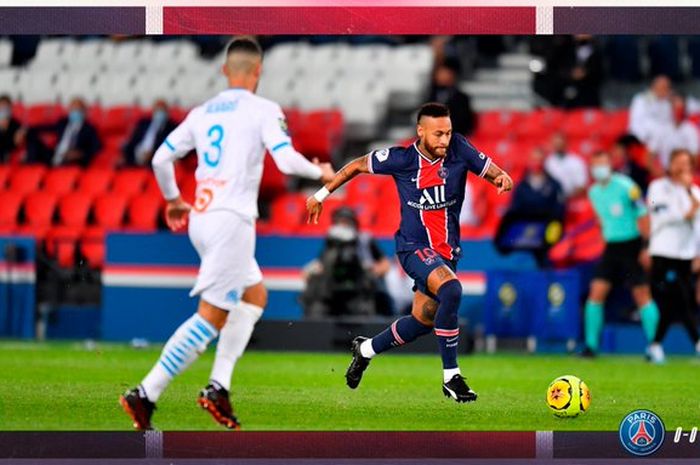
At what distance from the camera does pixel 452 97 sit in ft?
36.7

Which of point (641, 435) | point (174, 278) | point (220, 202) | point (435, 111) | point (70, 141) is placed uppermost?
point (70, 141)

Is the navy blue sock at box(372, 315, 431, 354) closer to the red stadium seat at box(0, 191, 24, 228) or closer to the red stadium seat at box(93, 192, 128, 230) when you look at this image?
the red stadium seat at box(0, 191, 24, 228)

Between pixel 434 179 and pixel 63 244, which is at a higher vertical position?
pixel 434 179

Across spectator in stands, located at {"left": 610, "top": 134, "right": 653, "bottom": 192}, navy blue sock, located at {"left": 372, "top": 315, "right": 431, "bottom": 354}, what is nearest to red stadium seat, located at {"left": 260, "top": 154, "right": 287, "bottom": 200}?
spectator in stands, located at {"left": 610, "top": 134, "right": 653, "bottom": 192}

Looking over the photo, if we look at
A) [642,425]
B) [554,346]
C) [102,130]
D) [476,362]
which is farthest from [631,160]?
[642,425]

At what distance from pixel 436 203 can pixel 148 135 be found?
3.11m

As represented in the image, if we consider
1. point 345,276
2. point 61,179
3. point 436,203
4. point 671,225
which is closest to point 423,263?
point 436,203

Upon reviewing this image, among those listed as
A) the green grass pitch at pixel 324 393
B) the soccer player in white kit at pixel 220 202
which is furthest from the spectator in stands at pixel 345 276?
the soccer player in white kit at pixel 220 202

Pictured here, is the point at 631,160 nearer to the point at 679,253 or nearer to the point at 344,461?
the point at 679,253

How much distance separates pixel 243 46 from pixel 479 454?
6.59ft

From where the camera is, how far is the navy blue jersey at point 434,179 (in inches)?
295

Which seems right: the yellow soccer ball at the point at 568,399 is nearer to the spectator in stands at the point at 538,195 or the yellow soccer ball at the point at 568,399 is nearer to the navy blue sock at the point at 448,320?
the navy blue sock at the point at 448,320

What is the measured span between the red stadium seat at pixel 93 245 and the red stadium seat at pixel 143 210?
0.25m

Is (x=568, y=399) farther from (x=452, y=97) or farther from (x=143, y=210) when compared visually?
(x=143, y=210)
